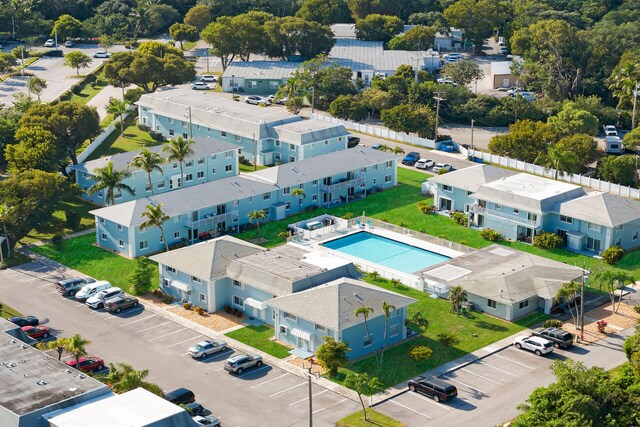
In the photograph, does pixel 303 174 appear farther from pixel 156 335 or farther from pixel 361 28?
pixel 361 28

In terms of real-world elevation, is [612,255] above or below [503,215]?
below

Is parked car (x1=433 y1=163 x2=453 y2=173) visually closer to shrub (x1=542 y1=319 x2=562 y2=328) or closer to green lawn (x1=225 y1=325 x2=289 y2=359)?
shrub (x1=542 y1=319 x2=562 y2=328)

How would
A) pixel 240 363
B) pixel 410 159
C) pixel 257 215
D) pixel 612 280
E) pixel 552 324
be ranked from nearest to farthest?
1. pixel 240 363
2. pixel 552 324
3. pixel 612 280
4. pixel 257 215
5. pixel 410 159

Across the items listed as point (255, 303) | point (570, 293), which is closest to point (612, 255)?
point (570, 293)

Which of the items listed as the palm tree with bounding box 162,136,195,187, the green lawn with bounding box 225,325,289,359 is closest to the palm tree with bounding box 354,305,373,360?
the green lawn with bounding box 225,325,289,359

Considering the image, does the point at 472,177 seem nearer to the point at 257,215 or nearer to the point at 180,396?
the point at 257,215

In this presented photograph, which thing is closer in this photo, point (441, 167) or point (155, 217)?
point (155, 217)
